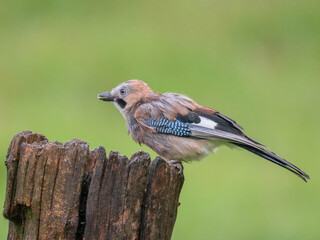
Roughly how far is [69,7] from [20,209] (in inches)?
513

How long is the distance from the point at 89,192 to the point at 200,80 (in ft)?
34.0

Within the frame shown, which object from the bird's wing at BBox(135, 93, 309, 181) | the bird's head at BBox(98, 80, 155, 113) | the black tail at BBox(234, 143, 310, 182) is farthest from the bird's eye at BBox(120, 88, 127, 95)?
the black tail at BBox(234, 143, 310, 182)

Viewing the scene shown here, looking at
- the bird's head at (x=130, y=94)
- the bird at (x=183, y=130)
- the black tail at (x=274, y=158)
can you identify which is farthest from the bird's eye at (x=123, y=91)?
the black tail at (x=274, y=158)

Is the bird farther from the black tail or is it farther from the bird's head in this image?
the bird's head

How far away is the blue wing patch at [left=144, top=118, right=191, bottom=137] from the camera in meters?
8.83

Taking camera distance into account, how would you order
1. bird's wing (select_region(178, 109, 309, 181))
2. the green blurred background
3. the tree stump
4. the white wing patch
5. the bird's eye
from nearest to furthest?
the tree stump, bird's wing (select_region(178, 109, 309, 181)), the white wing patch, the bird's eye, the green blurred background

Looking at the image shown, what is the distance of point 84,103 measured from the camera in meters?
16.2

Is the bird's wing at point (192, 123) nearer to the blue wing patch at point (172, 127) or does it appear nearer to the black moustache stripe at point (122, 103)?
the blue wing patch at point (172, 127)

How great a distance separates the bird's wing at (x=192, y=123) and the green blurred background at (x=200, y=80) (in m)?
3.95

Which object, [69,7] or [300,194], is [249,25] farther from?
[300,194]

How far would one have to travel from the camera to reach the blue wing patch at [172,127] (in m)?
8.83

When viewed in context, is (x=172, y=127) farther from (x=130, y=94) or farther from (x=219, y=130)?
(x=130, y=94)

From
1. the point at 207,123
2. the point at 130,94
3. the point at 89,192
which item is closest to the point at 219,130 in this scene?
the point at 207,123

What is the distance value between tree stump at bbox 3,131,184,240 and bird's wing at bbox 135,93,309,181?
1943 mm
